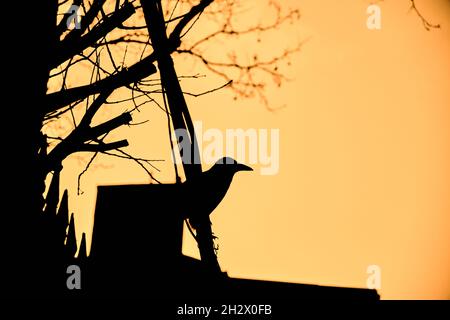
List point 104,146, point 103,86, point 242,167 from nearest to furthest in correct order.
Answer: point 103,86 < point 104,146 < point 242,167

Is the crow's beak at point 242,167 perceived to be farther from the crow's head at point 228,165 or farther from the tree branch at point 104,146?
the tree branch at point 104,146

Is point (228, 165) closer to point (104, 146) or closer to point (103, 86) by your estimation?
point (104, 146)

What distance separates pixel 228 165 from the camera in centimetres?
496

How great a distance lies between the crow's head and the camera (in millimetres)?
4914

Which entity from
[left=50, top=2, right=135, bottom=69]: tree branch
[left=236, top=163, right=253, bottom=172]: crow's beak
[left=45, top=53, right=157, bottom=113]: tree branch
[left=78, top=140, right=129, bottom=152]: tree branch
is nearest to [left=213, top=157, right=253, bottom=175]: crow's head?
[left=236, top=163, right=253, bottom=172]: crow's beak

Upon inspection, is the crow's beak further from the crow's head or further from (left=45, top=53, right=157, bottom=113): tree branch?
(left=45, top=53, right=157, bottom=113): tree branch

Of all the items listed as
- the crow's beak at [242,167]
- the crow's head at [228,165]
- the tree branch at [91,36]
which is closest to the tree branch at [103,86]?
the tree branch at [91,36]

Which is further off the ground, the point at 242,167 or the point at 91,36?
the point at 91,36

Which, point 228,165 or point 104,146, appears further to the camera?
point 228,165

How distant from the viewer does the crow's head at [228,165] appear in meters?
4.91

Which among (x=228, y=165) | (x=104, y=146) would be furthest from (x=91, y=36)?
(x=228, y=165)

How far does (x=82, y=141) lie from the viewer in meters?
2.93
